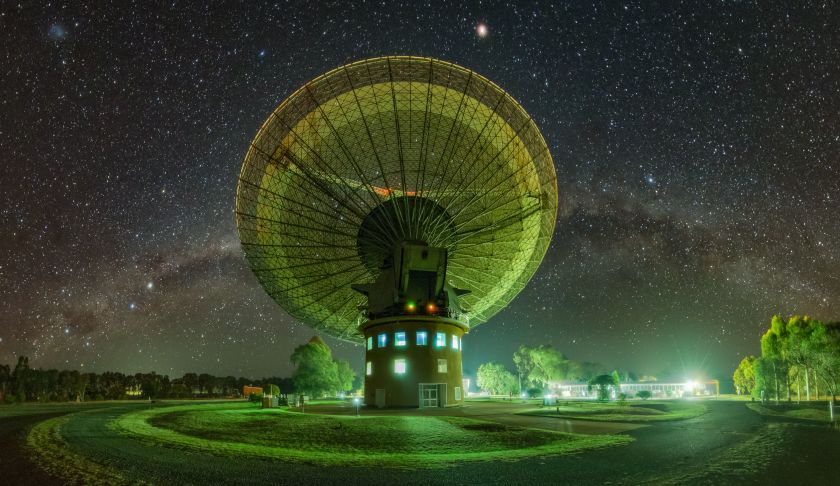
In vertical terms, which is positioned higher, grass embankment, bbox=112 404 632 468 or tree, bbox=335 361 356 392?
grass embankment, bbox=112 404 632 468

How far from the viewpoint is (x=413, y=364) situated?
4225cm

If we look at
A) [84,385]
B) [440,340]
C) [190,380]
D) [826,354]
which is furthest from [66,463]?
[190,380]

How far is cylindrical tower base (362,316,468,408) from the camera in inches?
1652

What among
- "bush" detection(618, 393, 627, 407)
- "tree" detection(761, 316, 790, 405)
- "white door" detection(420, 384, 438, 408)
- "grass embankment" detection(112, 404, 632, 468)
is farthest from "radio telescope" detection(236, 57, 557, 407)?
"tree" detection(761, 316, 790, 405)

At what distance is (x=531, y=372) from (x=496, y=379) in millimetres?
10454

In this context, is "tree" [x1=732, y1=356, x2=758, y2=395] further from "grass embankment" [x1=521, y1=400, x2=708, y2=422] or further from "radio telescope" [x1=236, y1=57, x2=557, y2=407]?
"radio telescope" [x1=236, y1=57, x2=557, y2=407]

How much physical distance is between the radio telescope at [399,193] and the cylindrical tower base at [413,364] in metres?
0.08

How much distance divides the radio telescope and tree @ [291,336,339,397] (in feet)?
145

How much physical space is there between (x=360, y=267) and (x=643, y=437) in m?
32.3

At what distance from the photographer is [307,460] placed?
14875mm

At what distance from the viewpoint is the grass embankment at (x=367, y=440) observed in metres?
15.6

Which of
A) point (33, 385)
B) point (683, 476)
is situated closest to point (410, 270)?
point (683, 476)

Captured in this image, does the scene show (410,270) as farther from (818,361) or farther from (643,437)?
(818,361)

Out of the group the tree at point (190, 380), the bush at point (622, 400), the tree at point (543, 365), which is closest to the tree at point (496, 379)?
the tree at point (543, 365)
